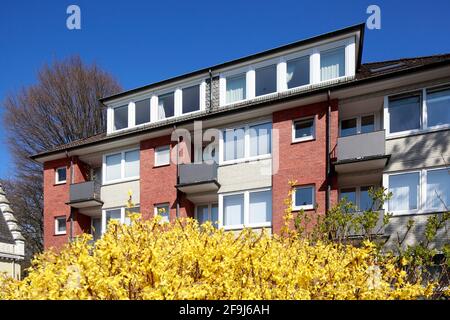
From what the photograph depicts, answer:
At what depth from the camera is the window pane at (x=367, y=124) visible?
13547mm

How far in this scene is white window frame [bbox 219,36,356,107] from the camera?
1359cm

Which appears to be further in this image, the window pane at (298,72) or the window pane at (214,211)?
the window pane at (214,211)

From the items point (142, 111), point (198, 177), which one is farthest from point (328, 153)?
point (142, 111)

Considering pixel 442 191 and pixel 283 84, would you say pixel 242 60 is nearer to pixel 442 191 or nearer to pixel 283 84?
pixel 283 84

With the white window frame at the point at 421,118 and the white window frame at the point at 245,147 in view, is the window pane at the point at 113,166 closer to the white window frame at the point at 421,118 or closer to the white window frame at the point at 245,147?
the white window frame at the point at 245,147

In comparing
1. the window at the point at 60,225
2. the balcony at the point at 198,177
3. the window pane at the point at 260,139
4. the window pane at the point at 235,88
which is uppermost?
the window pane at the point at 235,88

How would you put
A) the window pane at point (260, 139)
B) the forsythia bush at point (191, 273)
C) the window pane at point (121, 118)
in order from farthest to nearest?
the window pane at point (121, 118) → the window pane at point (260, 139) → the forsythia bush at point (191, 273)

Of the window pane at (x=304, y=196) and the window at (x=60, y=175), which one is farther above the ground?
the window at (x=60, y=175)

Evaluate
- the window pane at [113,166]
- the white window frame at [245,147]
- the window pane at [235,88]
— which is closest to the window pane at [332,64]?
the white window frame at [245,147]

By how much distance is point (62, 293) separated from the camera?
3.47 m

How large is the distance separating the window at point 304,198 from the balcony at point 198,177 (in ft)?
10.9

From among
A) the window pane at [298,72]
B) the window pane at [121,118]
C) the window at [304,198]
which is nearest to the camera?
the window at [304,198]

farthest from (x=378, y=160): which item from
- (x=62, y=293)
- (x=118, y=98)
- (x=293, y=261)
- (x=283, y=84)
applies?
(x=118, y=98)

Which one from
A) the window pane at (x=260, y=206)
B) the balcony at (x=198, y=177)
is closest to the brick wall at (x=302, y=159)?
the window pane at (x=260, y=206)
